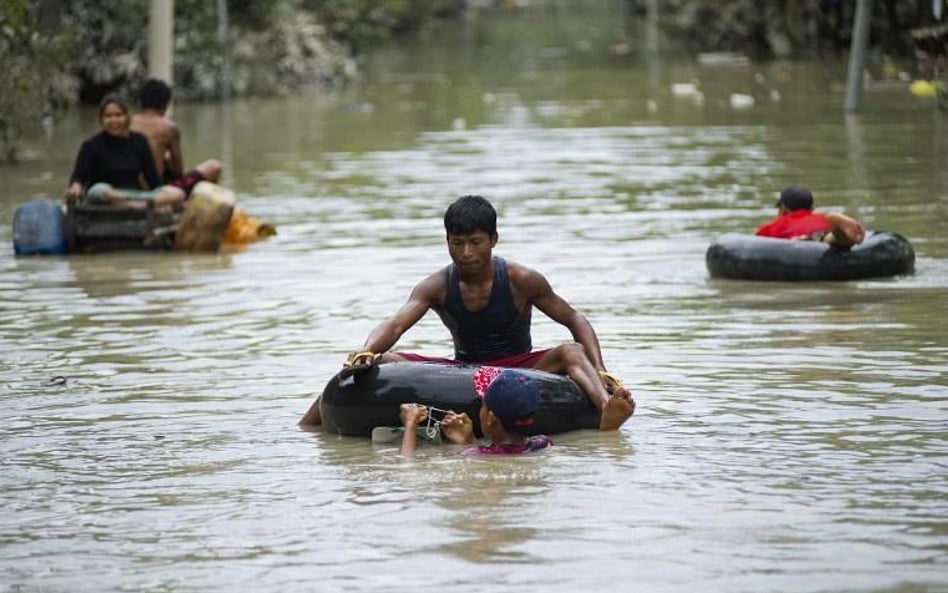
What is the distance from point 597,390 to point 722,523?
6.70 ft

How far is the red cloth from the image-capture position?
15.9m

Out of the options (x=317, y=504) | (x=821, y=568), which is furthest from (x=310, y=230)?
(x=821, y=568)

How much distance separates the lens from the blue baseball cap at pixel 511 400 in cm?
948

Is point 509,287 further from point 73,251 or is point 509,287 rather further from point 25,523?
point 73,251

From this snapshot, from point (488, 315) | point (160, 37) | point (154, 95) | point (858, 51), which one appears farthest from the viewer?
point (858, 51)

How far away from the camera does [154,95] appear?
19203 mm

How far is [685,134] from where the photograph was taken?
31.0 m

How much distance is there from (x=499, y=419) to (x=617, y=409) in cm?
65

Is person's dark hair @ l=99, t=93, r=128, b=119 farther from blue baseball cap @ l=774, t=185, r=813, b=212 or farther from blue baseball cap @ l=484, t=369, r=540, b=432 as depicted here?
blue baseball cap @ l=484, t=369, r=540, b=432

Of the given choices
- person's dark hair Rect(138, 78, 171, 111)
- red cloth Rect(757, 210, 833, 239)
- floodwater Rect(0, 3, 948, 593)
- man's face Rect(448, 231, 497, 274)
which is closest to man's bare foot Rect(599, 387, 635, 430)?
floodwater Rect(0, 3, 948, 593)

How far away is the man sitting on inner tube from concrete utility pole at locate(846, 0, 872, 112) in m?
21.1

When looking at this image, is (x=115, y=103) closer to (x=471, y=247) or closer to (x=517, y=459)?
(x=471, y=247)

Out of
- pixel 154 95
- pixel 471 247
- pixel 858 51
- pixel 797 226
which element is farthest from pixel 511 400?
pixel 858 51

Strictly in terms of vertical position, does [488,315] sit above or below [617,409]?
above
